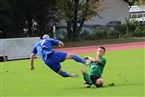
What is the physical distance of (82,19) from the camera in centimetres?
5384

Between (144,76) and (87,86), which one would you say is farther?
(144,76)

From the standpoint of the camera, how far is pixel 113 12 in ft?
212

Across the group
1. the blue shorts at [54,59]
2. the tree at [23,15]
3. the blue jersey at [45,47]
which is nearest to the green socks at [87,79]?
the blue shorts at [54,59]

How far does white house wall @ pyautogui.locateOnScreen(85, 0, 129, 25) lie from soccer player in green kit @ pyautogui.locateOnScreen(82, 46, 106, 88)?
50485 mm

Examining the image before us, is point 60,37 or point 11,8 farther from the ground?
point 11,8

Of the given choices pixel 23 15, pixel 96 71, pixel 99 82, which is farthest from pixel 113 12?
pixel 99 82

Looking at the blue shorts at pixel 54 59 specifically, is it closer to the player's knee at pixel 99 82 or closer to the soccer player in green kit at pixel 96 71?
the soccer player in green kit at pixel 96 71

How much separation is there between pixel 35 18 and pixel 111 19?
16956 mm

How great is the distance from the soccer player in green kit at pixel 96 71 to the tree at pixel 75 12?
3996 centimetres

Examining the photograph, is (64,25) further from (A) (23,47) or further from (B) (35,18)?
(A) (23,47)

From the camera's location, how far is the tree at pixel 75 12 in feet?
169

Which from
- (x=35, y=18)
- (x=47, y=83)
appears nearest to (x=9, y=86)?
(x=47, y=83)

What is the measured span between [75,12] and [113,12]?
12.9m

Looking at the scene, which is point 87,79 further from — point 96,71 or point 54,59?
point 54,59
